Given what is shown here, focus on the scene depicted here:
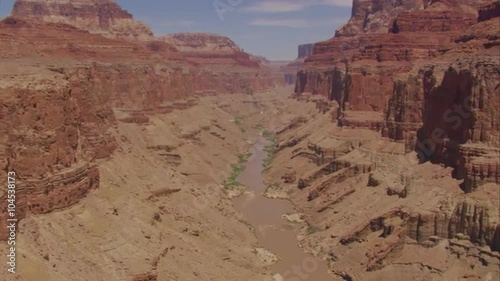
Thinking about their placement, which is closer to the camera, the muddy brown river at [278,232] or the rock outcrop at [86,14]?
the muddy brown river at [278,232]

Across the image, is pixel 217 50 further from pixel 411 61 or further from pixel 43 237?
pixel 43 237

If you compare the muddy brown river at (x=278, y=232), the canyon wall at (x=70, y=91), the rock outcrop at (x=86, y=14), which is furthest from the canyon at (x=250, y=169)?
the rock outcrop at (x=86, y=14)

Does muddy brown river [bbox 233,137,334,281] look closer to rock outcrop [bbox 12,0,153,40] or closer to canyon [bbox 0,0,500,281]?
canyon [bbox 0,0,500,281]

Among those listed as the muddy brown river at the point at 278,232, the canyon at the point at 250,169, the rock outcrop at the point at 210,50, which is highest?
the rock outcrop at the point at 210,50

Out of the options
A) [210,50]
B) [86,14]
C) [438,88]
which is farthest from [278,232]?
[210,50]

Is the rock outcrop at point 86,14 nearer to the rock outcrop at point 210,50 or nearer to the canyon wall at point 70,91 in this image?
the canyon wall at point 70,91

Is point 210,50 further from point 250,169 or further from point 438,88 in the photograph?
point 438,88

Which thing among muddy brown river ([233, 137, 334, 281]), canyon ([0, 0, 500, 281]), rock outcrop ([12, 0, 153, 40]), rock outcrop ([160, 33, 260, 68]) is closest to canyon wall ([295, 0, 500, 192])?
canyon ([0, 0, 500, 281])
